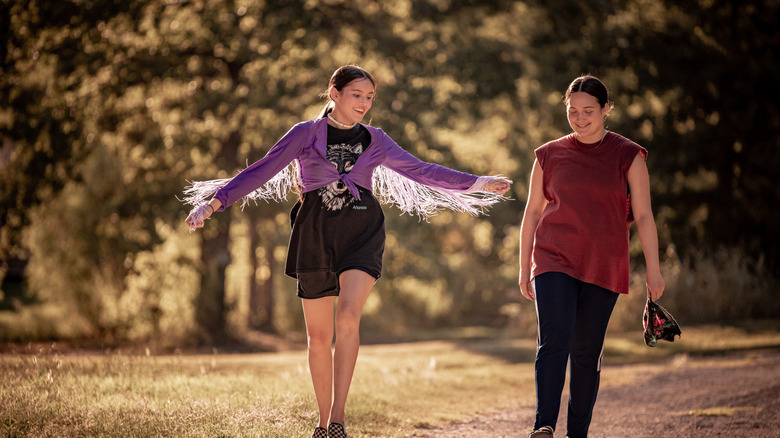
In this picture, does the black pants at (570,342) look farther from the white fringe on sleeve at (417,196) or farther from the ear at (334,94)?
the ear at (334,94)

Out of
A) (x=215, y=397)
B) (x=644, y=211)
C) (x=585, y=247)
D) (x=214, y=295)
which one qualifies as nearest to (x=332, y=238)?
(x=585, y=247)

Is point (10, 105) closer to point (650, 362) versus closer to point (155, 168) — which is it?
point (155, 168)

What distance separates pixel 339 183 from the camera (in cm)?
486

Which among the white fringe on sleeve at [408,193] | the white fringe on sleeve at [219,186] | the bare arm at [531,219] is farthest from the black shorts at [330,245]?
the bare arm at [531,219]

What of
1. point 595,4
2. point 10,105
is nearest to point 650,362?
point 595,4

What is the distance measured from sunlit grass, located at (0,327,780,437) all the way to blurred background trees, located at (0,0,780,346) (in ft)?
18.4

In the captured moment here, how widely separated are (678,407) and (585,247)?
353 centimetres

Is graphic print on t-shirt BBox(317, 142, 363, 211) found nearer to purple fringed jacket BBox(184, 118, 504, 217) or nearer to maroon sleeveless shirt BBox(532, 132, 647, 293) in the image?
purple fringed jacket BBox(184, 118, 504, 217)

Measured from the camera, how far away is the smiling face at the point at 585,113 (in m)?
4.59

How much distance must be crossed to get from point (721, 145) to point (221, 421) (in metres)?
13.9

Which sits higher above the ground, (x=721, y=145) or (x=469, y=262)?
(x=721, y=145)

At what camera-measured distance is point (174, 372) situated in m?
7.04

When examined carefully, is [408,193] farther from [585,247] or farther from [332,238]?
[585,247]

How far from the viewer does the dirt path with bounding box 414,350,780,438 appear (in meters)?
6.14
